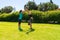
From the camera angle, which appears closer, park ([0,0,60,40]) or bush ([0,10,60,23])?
park ([0,0,60,40])

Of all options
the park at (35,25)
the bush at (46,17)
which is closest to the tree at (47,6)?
the park at (35,25)

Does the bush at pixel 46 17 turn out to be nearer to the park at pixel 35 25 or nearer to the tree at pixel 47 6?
the park at pixel 35 25

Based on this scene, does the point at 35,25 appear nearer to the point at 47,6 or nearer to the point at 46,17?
the point at 46,17

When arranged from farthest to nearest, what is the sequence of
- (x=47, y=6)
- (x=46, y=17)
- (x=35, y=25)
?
(x=47, y=6) < (x=46, y=17) < (x=35, y=25)

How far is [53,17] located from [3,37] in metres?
21.4

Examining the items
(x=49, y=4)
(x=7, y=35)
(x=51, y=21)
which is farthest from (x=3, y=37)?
(x=49, y=4)

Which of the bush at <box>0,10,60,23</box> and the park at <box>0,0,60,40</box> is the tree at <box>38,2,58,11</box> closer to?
the park at <box>0,0,60,40</box>

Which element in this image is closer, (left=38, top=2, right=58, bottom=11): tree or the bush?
the bush

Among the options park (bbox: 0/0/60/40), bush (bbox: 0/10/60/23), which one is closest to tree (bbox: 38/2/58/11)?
park (bbox: 0/0/60/40)

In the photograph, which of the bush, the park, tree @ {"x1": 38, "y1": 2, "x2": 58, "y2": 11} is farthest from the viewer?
tree @ {"x1": 38, "y1": 2, "x2": 58, "y2": 11}

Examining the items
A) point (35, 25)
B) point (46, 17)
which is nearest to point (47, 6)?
point (46, 17)

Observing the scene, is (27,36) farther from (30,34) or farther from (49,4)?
(49,4)

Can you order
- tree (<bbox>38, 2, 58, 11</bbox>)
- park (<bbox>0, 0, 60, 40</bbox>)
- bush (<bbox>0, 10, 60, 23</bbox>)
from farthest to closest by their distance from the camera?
tree (<bbox>38, 2, 58, 11</bbox>)
bush (<bbox>0, 10, 60, 23</bbox>)
park (<bbox>0, 0, 60, 40</bbox>)

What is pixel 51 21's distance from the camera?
36.2 m
